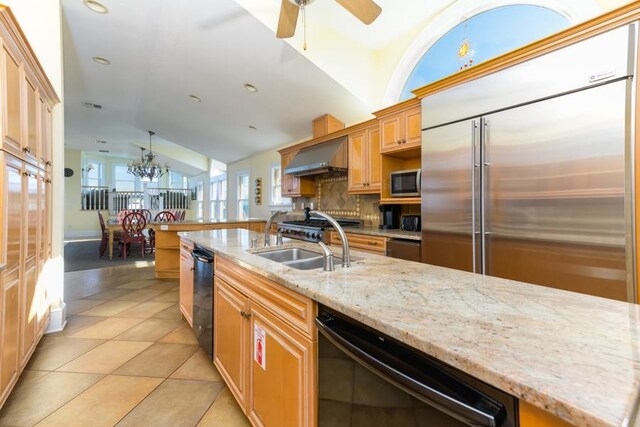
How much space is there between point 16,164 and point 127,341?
5.13 feet

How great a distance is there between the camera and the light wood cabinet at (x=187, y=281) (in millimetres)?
2391

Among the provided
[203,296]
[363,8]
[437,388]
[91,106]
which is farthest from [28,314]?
[91,106]

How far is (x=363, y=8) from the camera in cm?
204

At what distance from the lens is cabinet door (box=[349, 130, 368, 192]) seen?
3.52 metres

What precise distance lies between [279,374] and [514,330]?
874mm

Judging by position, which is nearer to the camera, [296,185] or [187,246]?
[187,246]

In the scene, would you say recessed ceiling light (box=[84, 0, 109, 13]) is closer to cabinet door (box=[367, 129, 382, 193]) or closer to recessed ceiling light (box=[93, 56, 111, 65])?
recessed ceiling light (box=[93, 56, 111, 65])

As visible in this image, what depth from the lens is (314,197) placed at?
16.4 feet

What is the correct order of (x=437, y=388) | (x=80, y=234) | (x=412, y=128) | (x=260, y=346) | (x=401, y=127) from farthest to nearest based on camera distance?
1. (x=80, y=234)
2. (x=401, y=127)
3. (x=412, y=128)
4. (x=260, y=346)
5. (x=437, y=388)

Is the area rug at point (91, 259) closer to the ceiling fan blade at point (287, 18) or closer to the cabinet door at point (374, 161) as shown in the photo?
the cabinet door at point (374, 161)

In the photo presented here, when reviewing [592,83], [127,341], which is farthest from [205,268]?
[592,83]

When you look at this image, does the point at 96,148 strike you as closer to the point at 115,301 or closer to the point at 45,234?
the point at 115,301

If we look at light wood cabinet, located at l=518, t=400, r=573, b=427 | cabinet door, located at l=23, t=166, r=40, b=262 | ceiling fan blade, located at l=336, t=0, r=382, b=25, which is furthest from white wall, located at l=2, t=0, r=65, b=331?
light wood cabinet, located at l=518, t=400, r=573, b=427

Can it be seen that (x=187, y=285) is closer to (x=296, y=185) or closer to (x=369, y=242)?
(x=369, y=242)
